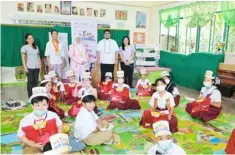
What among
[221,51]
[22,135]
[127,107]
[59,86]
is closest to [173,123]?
[127,107]

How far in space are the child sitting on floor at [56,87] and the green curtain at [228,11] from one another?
4.01 meters

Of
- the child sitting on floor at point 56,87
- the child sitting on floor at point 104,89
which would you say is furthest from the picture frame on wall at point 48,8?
the child sitting on floor at point 104,89

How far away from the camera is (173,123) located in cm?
296

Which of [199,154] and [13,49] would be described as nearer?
[199,154]

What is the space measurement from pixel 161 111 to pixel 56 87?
2045 mm

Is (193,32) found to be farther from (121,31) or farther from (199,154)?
(199,154)

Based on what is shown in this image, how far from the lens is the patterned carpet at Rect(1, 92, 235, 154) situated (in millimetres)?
2515

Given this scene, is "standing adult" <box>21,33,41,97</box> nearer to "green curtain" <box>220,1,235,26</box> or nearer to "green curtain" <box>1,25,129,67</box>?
"green curtain" <box>1,25,129,67</box>

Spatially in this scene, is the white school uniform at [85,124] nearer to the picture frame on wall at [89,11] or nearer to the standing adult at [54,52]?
the standing adult at [54,52]

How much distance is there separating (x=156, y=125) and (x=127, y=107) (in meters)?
2.04

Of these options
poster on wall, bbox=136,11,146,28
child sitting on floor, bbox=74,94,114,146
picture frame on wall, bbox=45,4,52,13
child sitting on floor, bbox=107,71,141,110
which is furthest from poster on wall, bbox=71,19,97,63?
child sitting on floor, bbox=74,94,114,146

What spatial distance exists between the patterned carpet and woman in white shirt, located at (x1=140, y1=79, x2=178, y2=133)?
112 millimetres

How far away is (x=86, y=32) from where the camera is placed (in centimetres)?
593

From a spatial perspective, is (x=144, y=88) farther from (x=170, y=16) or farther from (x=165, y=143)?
(x=170, y=16)
